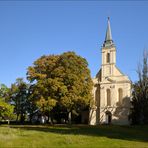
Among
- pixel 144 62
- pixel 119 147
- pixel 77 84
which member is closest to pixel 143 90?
pixel 144 62

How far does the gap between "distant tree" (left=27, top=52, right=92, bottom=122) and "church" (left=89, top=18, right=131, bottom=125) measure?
22.2 ft

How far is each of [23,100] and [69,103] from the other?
18.3 m

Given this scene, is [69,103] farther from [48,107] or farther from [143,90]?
[143,90]

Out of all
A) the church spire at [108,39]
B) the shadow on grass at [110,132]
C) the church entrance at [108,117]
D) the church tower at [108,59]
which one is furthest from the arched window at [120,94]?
the shadow on grass at [110,132]

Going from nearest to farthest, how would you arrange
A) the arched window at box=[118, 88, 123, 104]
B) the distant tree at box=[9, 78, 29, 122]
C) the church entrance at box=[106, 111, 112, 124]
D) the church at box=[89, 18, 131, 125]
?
the church at box=[89, 18, 131, 125] → the arched window at box=[118, 88, 123, 104] → the church entrance at box=[106, 111, 112, 124] → the distant tree at box=[9, 78, 29, 122]

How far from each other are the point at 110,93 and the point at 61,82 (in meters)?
14.7

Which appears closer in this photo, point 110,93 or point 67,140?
point 67,140

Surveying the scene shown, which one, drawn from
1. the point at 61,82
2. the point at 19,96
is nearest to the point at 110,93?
the point at 61,82

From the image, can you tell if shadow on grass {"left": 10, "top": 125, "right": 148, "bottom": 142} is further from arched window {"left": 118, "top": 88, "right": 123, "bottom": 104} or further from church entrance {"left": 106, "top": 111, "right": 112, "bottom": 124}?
church entrance {"left": 106, "top": 111, "right": 112, "bottom": 124}

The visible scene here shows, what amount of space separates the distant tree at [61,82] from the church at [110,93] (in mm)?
6779

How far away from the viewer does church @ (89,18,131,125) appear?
61500 millimetres

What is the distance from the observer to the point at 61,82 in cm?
5216

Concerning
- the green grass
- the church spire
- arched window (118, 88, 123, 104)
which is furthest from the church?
the green grass

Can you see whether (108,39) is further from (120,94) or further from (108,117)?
(108,117)
